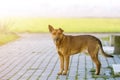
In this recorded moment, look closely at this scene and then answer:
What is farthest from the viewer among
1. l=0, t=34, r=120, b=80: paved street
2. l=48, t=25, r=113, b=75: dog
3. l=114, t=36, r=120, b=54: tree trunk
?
l=114, t=36, r=120, b=54: tree trunk

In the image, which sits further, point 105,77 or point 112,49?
point 112,49

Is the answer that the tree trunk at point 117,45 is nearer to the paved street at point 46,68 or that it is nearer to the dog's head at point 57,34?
the paved street at point 46,68

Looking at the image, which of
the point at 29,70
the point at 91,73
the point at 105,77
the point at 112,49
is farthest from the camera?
the point at 112,49

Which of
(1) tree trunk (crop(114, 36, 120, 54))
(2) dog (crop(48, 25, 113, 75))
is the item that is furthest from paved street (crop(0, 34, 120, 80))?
(1) tree trunk (crop(114, 36, 120, 54))

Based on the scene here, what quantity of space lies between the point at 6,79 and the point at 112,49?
6.64 meters

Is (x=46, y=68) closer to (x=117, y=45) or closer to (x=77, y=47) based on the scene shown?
(x=77, y=47)

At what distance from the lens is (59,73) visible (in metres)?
9.86

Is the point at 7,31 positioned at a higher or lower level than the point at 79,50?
lower

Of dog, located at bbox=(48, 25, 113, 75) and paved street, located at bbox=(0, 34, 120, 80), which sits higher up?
dog, located at bbox=(48, 25, 113, 75)

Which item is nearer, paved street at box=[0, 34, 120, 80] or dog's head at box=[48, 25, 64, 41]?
dog's head at box=[48, 25, 64, 41]

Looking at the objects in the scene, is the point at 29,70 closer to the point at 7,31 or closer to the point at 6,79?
the point at 6,79

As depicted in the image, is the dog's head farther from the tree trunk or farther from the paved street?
the tree trunk

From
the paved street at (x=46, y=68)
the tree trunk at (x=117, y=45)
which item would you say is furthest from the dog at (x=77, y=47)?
the tree trunk at (x=117, y=45)

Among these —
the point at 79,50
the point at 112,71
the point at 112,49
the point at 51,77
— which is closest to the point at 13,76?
the point at 51,77
